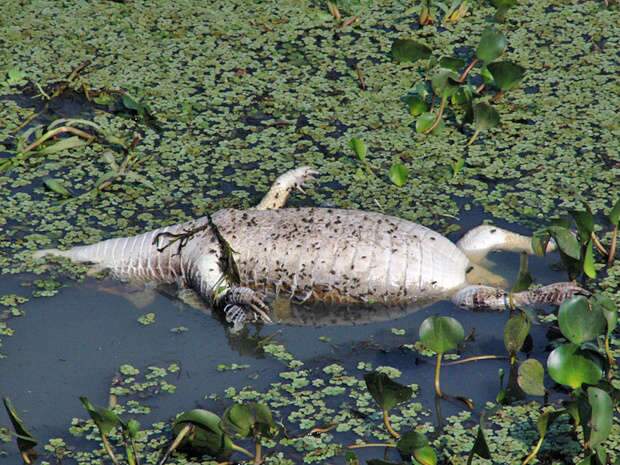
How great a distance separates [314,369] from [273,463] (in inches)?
35.6

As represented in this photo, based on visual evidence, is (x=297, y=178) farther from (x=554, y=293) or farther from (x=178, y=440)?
(x=178, y=440)

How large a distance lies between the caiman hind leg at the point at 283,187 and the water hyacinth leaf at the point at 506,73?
5.94ft

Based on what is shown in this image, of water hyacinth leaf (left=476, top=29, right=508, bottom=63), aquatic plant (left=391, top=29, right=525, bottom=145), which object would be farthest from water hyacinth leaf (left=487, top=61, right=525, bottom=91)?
water hyacinth leaf (left=476, top=29, right=508, bottom=63)

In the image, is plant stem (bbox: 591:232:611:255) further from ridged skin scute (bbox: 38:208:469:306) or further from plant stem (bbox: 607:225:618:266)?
ridged skin scute (bbox: 38:208:469:306)

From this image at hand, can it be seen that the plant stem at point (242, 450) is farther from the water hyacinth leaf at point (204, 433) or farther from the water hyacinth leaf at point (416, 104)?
the water hyacinth leaf at point (416, 104)

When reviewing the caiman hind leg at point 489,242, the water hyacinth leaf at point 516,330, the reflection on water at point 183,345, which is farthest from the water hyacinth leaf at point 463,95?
the water hyacinth leaf at point 516,330

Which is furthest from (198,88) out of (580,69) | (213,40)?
(580,69)

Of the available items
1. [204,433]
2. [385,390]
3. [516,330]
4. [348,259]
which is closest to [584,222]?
[516,330]

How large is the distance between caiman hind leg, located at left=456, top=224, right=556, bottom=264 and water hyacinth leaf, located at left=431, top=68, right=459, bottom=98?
1540mm

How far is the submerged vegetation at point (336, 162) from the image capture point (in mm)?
5836

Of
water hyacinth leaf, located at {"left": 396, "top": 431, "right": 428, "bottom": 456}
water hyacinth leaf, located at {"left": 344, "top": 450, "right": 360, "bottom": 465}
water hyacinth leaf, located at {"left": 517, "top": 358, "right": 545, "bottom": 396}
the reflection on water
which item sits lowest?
the reflection on water

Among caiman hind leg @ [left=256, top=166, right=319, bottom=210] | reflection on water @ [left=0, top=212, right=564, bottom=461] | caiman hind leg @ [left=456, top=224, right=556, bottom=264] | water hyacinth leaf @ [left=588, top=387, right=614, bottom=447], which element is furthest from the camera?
caiman hind leg @ [left=256, top=166, right=319, bottom=210]

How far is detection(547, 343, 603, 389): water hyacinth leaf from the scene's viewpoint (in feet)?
19.0

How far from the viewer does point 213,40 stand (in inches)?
408
